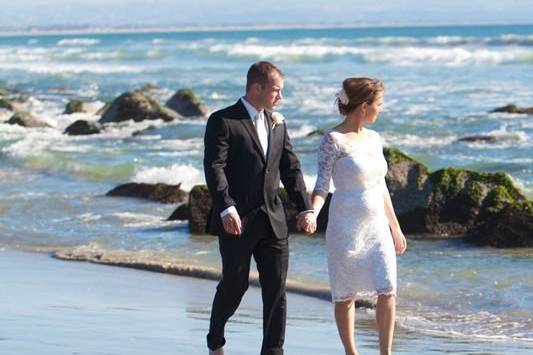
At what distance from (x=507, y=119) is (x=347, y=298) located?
24052 millimetres

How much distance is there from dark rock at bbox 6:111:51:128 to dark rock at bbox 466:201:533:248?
19.9 m

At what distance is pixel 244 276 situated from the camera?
25.2ft

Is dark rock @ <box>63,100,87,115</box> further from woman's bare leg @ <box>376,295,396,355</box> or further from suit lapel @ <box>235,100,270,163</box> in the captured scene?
woman's bare leg @ <box>376,295,396,355</box>

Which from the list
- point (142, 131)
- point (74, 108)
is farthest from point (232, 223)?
point (74, 108)

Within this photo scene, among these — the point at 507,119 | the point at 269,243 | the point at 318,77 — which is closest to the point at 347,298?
the point at 269,243

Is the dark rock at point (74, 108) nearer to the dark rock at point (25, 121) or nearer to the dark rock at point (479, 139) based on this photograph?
the dark rock at point (25, 121)

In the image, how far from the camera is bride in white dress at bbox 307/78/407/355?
7.50m

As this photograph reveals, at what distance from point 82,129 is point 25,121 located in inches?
100.0

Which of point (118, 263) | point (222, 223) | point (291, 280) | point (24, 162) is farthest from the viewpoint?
point (24, 162)

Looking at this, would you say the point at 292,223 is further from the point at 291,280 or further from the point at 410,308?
the point at 410,308

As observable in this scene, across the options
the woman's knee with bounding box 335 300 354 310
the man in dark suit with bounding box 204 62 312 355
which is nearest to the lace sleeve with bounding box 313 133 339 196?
the man in dark suit with bounding box 204 62 312 355

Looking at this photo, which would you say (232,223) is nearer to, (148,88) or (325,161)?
(325,161)

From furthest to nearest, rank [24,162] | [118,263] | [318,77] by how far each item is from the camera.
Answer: [318,77] → [24,162] → [118,263]

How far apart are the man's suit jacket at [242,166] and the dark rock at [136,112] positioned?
1004 inches
